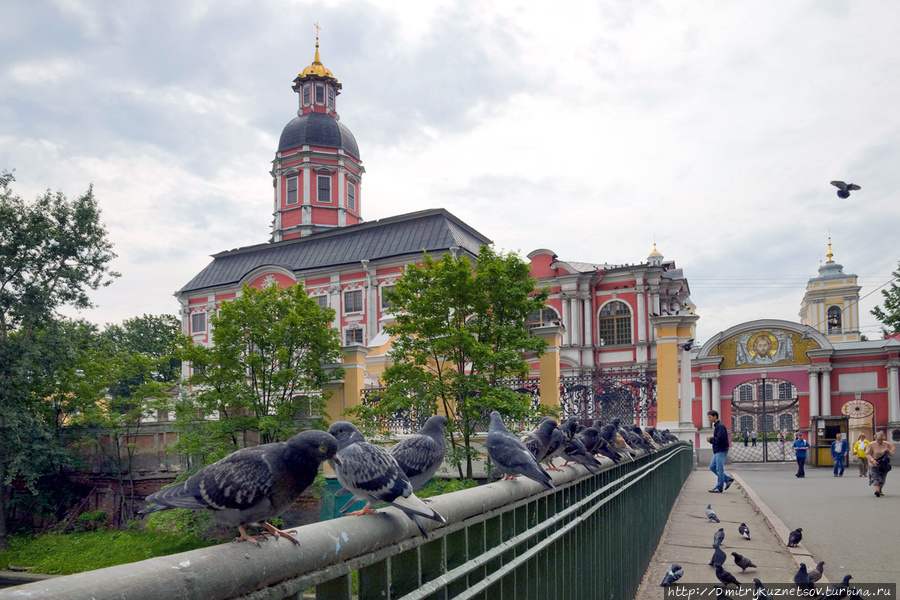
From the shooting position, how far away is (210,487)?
2.42 meters

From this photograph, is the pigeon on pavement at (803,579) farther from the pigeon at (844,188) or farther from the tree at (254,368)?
the tree at (254,368)

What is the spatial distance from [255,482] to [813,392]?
1287 inches

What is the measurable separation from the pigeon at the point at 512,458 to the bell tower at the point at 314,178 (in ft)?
167

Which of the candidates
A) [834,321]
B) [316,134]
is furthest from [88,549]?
[834,321]

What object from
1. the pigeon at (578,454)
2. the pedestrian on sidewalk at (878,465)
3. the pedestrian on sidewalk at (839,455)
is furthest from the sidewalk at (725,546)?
the pedestrian on sidewalk at (839,455)

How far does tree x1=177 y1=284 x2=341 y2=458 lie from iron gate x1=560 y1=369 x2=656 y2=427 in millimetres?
7542

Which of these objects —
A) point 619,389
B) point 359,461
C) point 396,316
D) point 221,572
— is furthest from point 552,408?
point 221,572

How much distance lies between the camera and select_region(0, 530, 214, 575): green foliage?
77.9 ft

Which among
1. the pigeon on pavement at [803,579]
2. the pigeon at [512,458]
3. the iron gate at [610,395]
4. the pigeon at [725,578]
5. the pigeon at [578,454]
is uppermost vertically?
the pigeon at [512,458]

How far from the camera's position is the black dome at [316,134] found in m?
56.4

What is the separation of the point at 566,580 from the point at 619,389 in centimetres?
1577

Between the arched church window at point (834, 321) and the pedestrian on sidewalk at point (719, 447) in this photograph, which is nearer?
the pedestrian on sidewalk at point (719, 447)

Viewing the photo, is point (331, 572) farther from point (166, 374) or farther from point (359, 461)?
point (166, 374)

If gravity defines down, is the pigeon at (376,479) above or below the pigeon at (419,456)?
above
